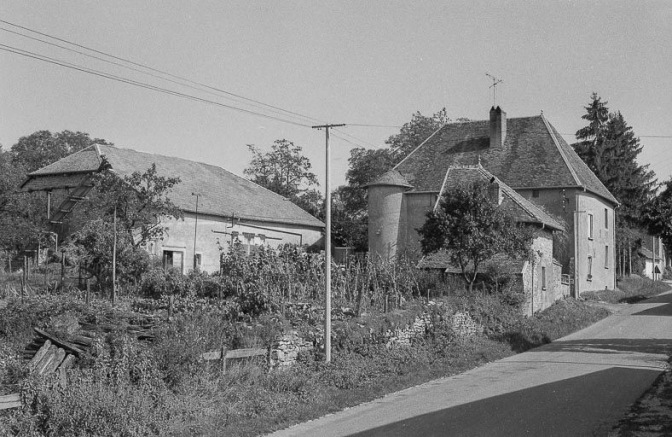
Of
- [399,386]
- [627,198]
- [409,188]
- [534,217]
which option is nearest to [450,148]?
[409,188]

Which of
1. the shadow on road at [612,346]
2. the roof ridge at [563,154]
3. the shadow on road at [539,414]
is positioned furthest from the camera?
the roof ridge at [563,154]

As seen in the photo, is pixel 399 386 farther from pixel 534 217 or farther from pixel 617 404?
pixel 534 217

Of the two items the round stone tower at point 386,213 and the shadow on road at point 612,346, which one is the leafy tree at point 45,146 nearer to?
the round stone tower at point 386,213

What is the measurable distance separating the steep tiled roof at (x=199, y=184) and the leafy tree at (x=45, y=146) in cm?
2559

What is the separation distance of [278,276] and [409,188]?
Answer: 20722 millimetres

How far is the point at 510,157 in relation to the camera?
1607 inches

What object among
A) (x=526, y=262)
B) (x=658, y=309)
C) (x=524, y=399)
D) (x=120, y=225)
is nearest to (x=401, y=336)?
(x=524, y=399)

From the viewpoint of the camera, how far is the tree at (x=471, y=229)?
23703 millimetres

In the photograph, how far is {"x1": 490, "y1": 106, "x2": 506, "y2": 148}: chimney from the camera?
41.6m

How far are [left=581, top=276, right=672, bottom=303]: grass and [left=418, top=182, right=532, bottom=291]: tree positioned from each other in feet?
49.8

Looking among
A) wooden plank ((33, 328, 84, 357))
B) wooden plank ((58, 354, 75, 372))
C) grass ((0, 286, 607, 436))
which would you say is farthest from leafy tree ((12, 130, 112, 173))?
wooden plank ((58, 354, 75, 372))

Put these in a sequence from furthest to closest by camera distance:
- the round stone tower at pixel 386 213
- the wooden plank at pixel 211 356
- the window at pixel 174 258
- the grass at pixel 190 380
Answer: the round stone tower at pixel 386 213, the window at pixel 174 258, the wooden plank at pixel 211 356, the grass at pixel 190 380

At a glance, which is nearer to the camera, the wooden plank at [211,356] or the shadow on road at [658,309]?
the wooden plank at [211,356]

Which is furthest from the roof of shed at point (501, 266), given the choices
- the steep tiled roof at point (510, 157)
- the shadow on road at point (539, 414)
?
the steep tiled roof at point (510, 157)
